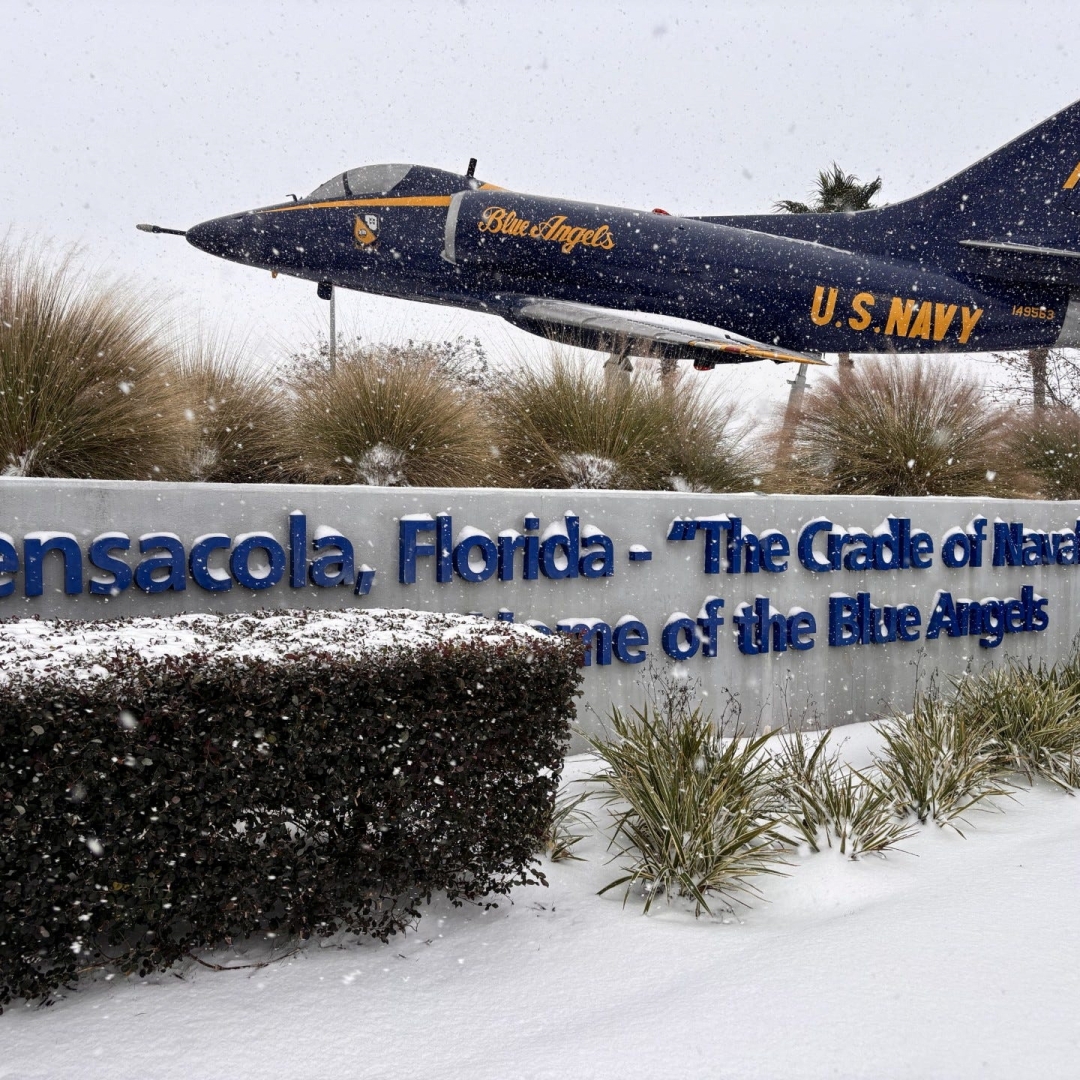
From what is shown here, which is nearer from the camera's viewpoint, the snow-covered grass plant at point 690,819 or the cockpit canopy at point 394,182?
the snow-covered grass plant at point 690,819

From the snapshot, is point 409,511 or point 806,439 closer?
point 409,511

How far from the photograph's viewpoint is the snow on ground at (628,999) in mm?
2635

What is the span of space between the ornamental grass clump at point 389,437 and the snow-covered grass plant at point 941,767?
11.2 feet

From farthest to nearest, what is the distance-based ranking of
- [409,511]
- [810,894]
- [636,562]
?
1. [636,562]
2. [409,511]
3. [810,894]

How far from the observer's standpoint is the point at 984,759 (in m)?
5.14

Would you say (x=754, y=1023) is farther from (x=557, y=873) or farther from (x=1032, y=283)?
(x=1032, y=283)

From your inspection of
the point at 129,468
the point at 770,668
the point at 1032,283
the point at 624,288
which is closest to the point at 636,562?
the point at 770,668

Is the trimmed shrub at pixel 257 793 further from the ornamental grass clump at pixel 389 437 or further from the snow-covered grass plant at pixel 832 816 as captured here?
the ornamental grass clump at pixel 389 437

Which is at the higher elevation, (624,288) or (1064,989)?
(624,288)

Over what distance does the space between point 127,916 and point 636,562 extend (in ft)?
13.1

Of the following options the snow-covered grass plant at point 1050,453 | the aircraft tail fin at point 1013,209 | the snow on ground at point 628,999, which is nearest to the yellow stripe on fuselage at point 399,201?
the aircraft tail fin at point 1013,209

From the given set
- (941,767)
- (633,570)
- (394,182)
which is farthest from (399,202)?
(941,767)

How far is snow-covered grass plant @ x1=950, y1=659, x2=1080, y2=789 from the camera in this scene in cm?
546

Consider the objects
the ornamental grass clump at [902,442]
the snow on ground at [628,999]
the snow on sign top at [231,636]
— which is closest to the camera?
the snow on ground at [628,999]
